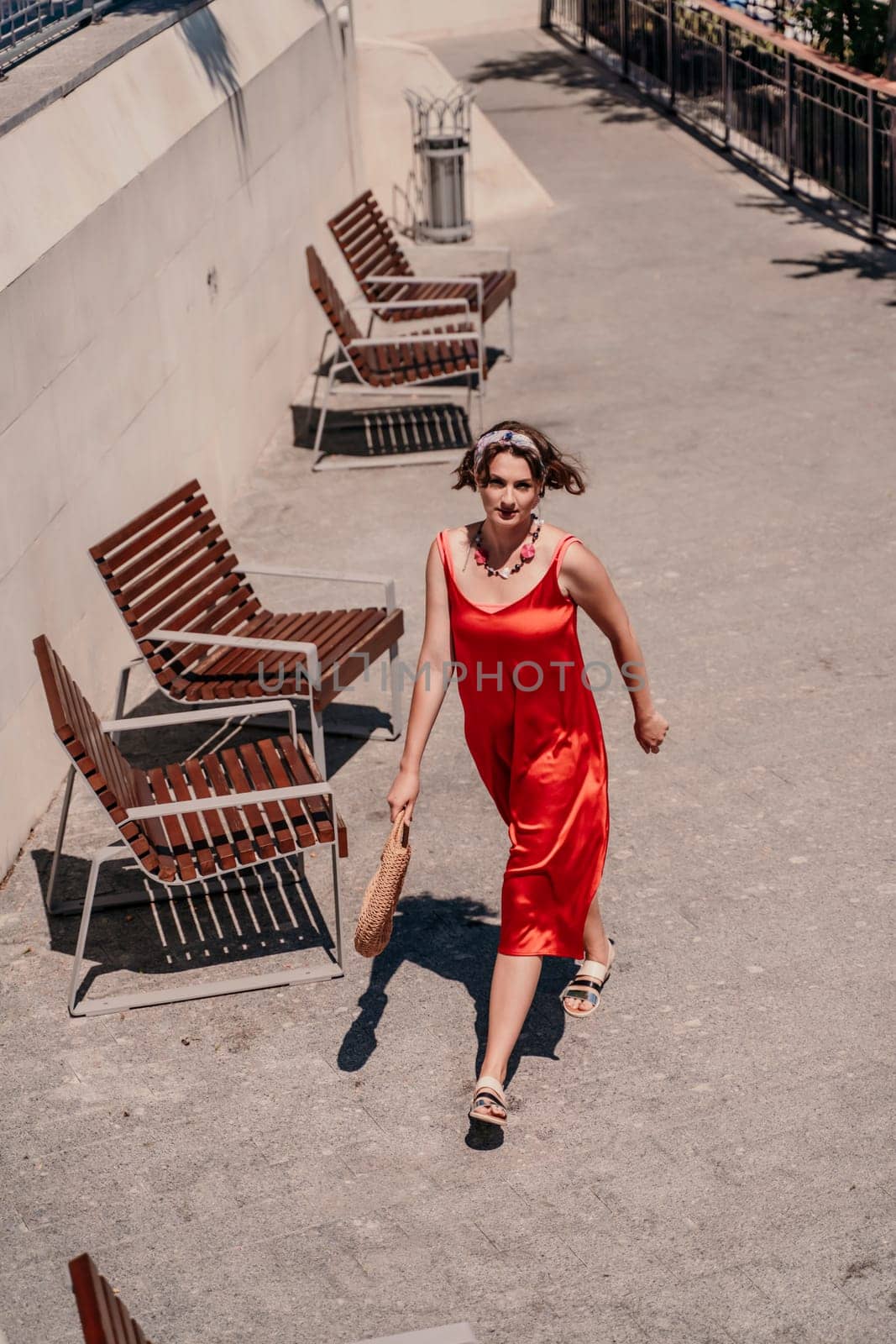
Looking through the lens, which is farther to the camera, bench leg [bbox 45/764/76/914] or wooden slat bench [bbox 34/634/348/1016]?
bench leg [bbox 45/764/76/914]

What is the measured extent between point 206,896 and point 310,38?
28.0 feet

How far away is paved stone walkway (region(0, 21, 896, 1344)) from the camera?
4344mm

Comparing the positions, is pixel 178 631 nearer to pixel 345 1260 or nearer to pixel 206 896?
pixel 206 896

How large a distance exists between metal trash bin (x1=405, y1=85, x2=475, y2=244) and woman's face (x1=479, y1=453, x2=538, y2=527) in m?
11.6

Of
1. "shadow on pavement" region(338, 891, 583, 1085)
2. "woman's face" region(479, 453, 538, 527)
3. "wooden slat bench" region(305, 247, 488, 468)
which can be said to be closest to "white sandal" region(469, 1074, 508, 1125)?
"shadow on pavement" region(338, 891, 583, 1085)

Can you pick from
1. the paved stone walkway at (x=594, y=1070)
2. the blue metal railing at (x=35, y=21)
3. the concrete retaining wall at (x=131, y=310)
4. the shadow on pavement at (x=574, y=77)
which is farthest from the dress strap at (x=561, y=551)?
the shadow on pavement at (x=574, y=77)

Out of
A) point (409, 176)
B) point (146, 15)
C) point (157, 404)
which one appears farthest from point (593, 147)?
point (157, 404)

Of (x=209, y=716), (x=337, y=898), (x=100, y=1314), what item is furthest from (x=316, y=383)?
(x=100, y=1314)

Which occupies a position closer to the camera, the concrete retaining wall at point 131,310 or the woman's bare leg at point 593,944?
the woman's bare leg at point 593,944

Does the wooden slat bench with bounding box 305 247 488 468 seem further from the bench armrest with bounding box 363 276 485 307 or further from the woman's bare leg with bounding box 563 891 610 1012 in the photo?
the woman's bare leg with bounding box 563 891 610 1012

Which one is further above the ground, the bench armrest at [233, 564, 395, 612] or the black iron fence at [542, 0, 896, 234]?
the black iron fence at [542, 0, 896, 234]

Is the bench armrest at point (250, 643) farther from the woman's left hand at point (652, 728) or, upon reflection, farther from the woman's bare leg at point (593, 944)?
the woman's left hand at point (652, 728)

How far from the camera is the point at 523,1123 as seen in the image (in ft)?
16.3

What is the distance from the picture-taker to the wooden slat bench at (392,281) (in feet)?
39.1
